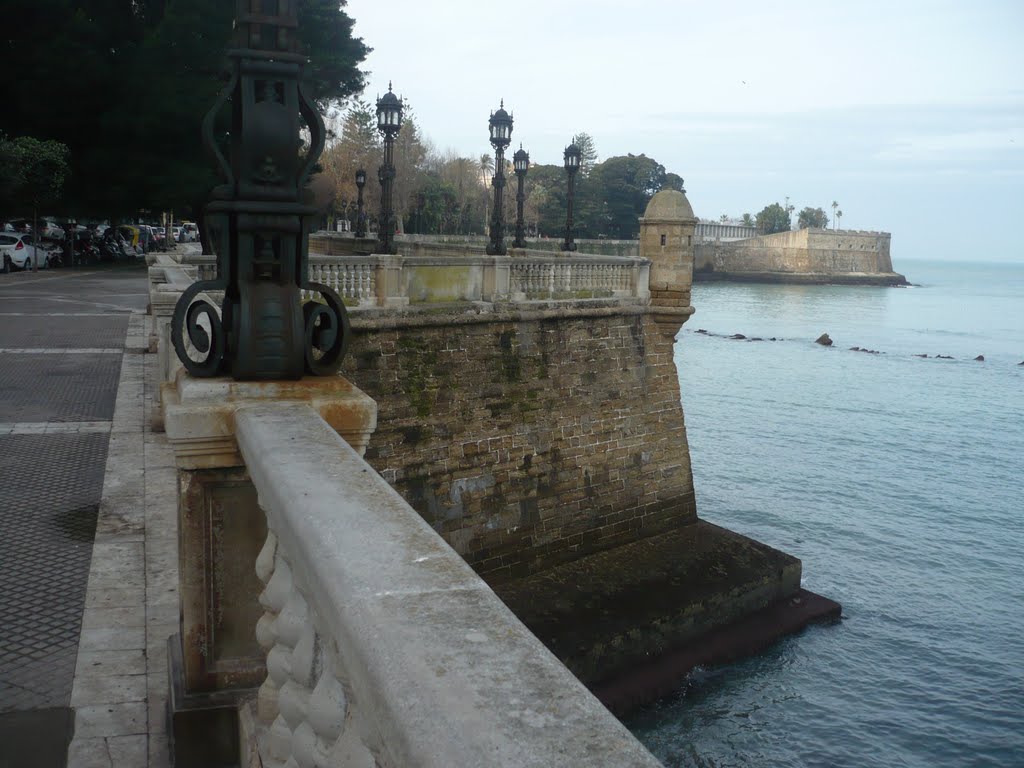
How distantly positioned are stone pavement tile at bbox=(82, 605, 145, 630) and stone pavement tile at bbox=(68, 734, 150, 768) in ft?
4.83

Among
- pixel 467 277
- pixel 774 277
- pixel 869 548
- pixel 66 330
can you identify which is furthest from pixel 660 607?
pixel 774 277

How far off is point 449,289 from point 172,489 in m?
6.70

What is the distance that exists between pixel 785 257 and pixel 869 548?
81569mm

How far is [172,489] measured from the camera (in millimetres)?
8562

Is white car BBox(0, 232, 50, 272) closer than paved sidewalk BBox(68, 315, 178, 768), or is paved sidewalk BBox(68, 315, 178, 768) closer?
paved sidewalk BBox(68, 315, 178, 768)

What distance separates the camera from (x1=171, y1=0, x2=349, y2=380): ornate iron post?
10.6 feet

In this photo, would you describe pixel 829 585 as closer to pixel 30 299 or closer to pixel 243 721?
pixel 243 721

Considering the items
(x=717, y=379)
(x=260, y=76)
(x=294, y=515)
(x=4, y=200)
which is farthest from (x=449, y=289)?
(x=717, y=379)

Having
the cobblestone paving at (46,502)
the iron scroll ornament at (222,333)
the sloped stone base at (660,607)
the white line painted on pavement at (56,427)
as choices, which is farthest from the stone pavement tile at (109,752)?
the sloped stone base at (660,607)

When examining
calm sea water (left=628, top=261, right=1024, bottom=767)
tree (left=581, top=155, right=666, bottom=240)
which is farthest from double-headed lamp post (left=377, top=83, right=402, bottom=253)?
tree (left=581, top=155, right=666, bottom=240)

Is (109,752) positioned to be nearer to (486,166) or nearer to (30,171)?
(30,171)

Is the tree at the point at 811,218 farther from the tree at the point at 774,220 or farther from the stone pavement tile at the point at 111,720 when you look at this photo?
the stone pavement tile at the point at 111,720

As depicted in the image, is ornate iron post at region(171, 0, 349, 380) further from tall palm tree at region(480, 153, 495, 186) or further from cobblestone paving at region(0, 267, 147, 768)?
tall palm tree at region(480, 153, 495, 186)

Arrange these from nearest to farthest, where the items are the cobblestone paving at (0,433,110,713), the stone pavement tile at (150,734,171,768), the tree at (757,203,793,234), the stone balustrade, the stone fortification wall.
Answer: the stone pavement tile at (150,734,171,768) < the cobblestone paving at (0,433,110,713) < the stone balustrade < the stone fortification wall < the tree at (757,203,793,234)
